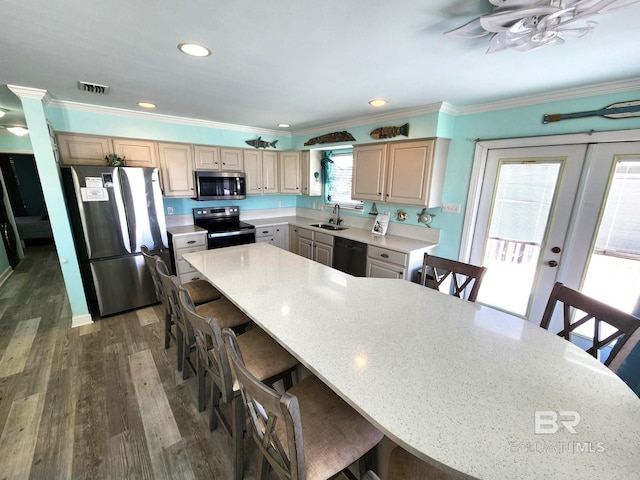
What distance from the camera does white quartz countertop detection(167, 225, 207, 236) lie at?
3.41 meters

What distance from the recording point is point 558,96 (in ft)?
7.04

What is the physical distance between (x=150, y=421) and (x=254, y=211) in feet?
10.8

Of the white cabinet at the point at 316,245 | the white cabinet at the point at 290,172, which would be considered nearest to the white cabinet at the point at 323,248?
the white cabinet at the point at 316,245

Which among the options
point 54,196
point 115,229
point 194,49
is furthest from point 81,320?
point 194,49

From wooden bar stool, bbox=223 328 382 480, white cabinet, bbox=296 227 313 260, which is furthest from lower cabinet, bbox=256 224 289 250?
wooden bar stool, bbox=223 328 382 480

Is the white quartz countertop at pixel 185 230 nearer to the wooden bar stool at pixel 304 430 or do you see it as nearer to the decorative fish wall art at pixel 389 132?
the decorative fish wall art at pixel 389 132

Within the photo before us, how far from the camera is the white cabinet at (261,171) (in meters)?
4.06

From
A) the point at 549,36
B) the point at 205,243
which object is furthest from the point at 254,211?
the point at 549,36

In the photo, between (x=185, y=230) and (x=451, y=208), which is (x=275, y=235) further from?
(x=451, y=208)

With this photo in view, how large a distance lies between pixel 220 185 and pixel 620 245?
4.31m

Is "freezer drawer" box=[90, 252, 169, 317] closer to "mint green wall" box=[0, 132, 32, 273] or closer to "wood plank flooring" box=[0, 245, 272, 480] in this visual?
"wood plank flooring" box=[0, 245, 272, 480]

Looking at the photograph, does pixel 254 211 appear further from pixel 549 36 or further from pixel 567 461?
pixel 567 461

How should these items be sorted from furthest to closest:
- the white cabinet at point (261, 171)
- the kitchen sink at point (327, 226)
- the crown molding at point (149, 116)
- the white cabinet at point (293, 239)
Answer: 1. the white cabinet at point (293, 239)
2. the white cabinet at point (261, 171)
3. the kitchen sink at point (327, 226)
4. the crown molding at point (149, 116)

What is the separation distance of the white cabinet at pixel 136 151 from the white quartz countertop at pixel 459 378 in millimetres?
2646
